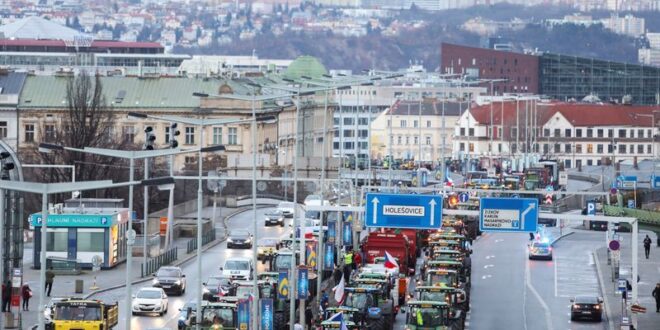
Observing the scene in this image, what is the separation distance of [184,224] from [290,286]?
112 ft

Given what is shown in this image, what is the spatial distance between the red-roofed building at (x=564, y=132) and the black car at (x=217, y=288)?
119m

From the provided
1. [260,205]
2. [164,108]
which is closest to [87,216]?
[260,205]

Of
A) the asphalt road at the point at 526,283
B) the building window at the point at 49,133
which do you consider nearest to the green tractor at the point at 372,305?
the asphalt road at the point at 526,283

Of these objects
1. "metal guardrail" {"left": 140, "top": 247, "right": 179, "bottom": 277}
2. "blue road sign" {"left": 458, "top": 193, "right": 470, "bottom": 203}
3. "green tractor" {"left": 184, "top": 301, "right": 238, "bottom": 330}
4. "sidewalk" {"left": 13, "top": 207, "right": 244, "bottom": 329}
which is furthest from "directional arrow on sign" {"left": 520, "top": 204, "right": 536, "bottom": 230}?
"blue road sign" {"left": 458, "top": 193, "right": 470, "bottom": 203}

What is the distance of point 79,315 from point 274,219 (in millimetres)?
43051

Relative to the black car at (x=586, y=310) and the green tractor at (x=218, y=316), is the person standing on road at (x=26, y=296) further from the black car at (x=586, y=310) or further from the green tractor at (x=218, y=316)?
the black car at (x=586, y=310)

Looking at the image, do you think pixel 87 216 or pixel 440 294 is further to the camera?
pixel 87 216

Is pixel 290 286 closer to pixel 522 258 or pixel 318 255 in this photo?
pixel 318 255

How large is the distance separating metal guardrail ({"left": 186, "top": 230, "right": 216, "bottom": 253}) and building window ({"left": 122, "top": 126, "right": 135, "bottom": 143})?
3091 cm

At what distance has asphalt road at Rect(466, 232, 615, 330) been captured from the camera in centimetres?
6488

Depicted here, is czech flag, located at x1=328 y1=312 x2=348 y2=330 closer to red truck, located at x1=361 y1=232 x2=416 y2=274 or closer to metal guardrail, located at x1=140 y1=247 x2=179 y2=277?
metal guardrail, located at x1=140 y1=247 x2=179 y2=277

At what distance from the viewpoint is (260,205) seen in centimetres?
11662

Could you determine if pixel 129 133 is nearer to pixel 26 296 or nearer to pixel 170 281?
pixel 170 281

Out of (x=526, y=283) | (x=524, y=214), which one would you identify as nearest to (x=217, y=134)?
(x=526, y=283)
